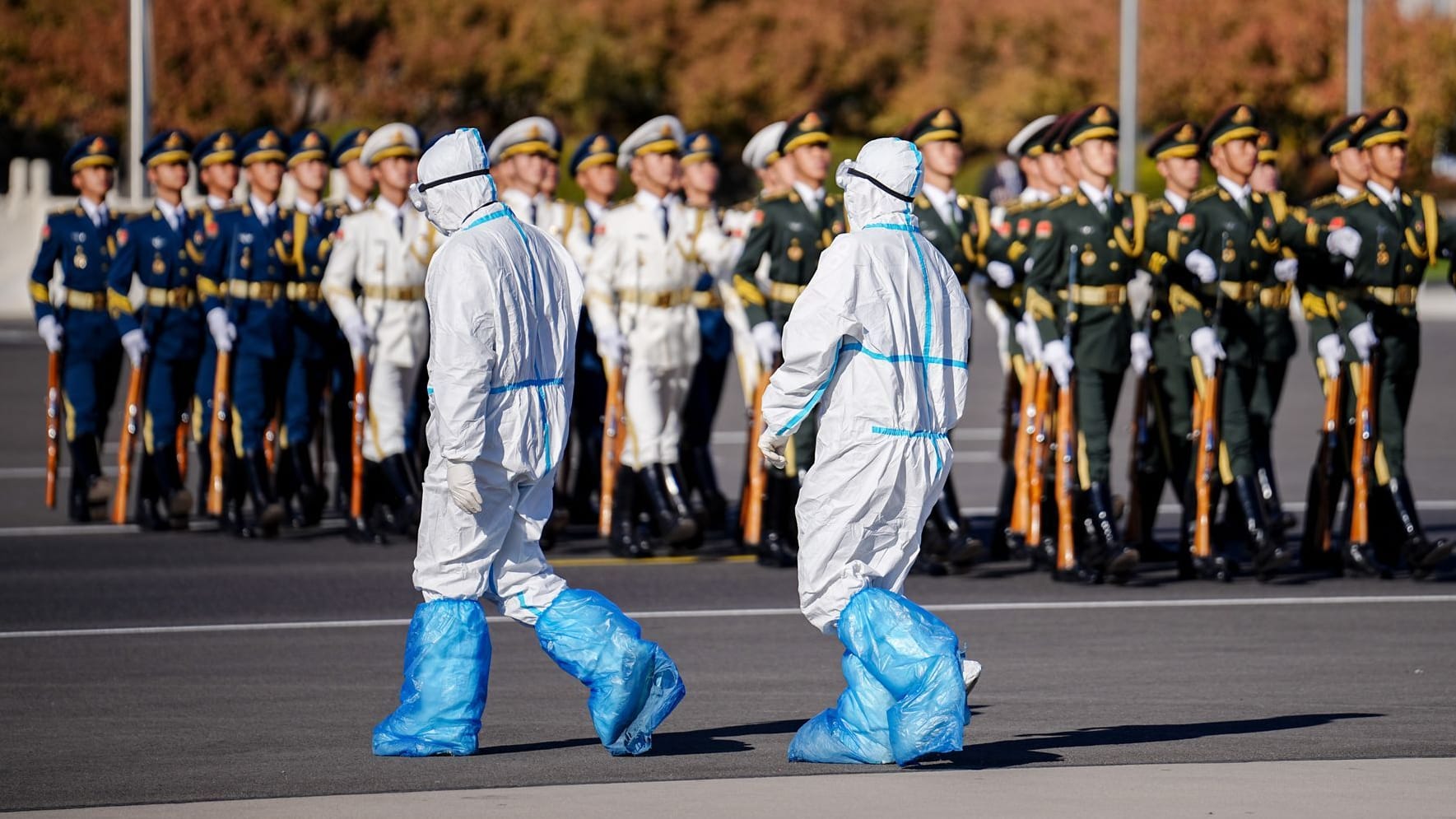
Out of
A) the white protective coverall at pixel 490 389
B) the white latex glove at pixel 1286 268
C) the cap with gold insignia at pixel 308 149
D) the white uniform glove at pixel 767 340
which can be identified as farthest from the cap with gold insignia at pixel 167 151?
the white protective coverall at pixel 490 389

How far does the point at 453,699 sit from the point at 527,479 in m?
0.69

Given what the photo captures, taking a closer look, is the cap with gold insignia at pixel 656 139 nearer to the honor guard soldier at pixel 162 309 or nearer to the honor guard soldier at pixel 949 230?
the honor guard soldier at pixel 949 230

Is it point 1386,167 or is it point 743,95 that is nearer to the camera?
point 1386,167

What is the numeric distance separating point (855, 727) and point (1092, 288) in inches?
189

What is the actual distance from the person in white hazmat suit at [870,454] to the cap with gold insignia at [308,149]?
22.0ft

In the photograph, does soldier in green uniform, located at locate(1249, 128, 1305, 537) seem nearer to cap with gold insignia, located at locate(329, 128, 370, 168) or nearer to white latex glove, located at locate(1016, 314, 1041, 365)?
white latex glove, located at locate(1016, 314, 1041, 365)

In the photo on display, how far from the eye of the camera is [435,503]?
7.59 m

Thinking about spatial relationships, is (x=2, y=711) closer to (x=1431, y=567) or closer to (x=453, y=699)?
(x=453, y=699)

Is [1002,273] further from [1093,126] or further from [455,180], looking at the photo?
[455,180]

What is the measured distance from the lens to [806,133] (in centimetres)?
1225

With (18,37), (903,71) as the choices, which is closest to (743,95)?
(903,71)

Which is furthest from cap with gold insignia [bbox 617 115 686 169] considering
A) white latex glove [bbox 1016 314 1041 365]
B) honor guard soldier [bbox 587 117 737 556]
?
white latex glove [bbox 1016 314 1041 365]

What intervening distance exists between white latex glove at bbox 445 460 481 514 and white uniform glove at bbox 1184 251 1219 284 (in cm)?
502

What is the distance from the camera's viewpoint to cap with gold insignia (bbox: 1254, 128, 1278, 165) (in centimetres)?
1202
